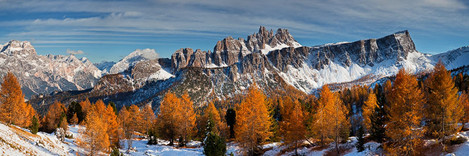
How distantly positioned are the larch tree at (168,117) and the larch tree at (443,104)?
42.8 meters

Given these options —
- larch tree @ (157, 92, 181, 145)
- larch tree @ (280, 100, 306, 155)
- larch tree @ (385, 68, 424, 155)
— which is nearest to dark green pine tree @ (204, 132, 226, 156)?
larch tree @ (280, 100, 306, 155)

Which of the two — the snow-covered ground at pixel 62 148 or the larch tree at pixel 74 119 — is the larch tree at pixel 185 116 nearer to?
the snow-covered ground at pixel 62 148

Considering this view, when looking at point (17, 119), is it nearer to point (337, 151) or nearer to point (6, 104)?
point (6, 104)

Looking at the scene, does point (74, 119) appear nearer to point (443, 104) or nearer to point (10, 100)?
point (10, 100)

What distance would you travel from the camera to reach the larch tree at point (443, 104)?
2884 centimetres

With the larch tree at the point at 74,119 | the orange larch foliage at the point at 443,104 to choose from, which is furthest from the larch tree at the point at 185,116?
the orange larch foliage at the point at 443,104

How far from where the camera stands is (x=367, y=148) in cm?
3697

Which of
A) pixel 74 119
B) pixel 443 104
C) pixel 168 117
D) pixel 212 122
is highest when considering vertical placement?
pixel 443 104

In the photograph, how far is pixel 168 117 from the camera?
54.6 m

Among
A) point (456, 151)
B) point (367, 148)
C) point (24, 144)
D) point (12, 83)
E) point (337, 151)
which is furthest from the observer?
point (12, 83)

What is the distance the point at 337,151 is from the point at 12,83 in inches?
2240

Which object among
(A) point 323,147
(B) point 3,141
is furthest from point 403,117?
(B) point 3,141

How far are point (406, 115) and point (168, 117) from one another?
43631 mm

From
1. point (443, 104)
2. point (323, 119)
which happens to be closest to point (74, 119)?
point (323, 119)
